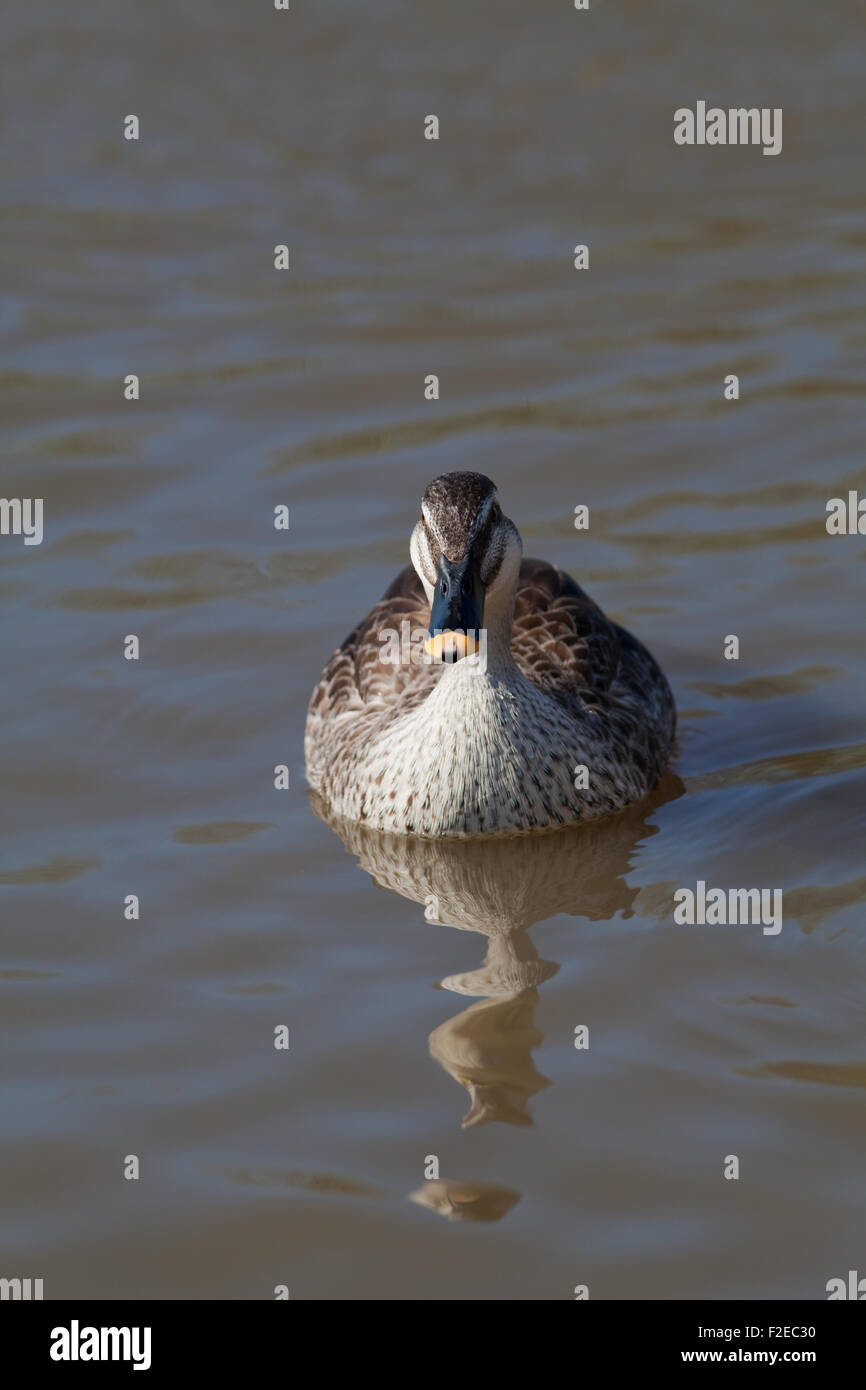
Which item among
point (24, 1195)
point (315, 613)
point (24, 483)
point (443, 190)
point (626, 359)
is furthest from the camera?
point (443, 190)

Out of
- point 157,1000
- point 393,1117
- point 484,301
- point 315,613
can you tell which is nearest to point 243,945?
point 157,1000

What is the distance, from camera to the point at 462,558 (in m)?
9.05

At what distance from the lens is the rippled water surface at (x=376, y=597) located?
7.25m

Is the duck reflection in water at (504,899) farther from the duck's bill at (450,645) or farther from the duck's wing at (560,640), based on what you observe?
the duck's bill at (450,645)

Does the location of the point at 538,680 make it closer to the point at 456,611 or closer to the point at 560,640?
the point at 560,640

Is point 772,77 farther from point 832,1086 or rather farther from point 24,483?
point 832,1086

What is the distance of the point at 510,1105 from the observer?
7.72 metres

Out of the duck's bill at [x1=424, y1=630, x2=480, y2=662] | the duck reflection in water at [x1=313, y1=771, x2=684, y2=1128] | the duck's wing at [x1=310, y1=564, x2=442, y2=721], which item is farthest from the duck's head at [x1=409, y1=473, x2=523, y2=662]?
the duck reflection in water at [x1=313, y1=771, x2=684, y2=1128]

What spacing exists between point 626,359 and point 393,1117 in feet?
28.8

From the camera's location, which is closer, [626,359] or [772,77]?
[626,359]

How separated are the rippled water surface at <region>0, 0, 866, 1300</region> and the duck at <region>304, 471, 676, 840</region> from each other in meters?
0.25

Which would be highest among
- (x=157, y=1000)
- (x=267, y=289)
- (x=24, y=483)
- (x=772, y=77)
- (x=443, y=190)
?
→ (x=772, y=77)

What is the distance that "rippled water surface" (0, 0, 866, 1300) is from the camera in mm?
7246

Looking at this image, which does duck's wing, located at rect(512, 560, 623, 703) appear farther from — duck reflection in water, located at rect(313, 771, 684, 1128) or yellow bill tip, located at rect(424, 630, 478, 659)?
yellow bill tip, located at rect(424, 630, 478, 659)
